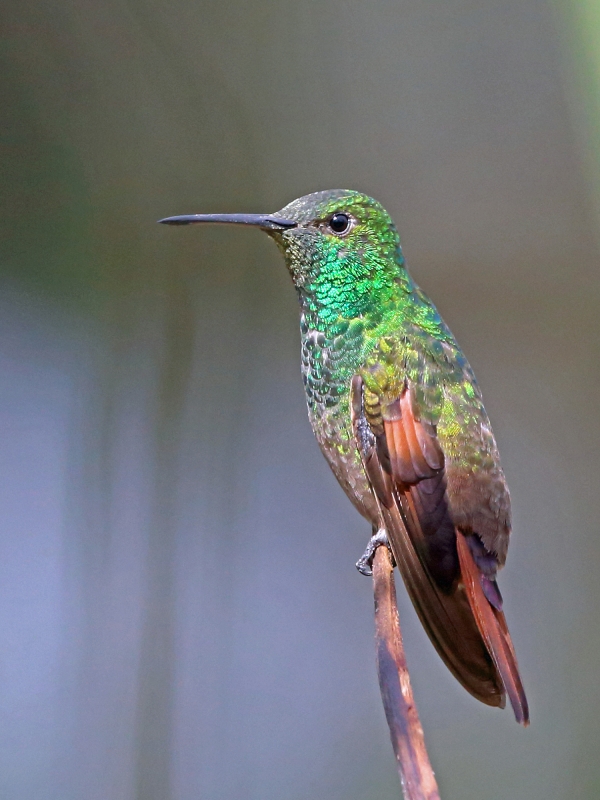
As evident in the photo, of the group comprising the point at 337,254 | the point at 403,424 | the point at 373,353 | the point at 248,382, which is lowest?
the point at 403,424

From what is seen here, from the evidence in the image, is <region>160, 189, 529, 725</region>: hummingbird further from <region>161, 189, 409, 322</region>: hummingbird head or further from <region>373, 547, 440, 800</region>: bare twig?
<region>373, 547, 440, 800</region>: bare twig

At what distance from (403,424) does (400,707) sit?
1.43 ft

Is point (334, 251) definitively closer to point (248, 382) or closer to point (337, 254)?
point (337, 254)

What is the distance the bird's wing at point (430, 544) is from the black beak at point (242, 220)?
33cm

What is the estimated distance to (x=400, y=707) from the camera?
75cm

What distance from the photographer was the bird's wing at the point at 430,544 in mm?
1032

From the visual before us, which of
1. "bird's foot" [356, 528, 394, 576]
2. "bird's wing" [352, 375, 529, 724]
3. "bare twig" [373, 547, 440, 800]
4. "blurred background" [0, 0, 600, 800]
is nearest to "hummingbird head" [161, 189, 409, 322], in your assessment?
"bird's wing" [352, 375, 529, 724]

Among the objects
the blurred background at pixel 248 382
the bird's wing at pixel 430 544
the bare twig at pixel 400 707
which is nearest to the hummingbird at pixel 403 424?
the bird's wing at pixel 430 544

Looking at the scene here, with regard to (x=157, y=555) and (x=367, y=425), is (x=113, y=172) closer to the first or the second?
(x=157, y=555)

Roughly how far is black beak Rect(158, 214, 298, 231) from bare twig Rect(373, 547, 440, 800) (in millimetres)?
606

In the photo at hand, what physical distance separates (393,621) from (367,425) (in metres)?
0.31

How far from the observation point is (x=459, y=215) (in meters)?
2.37

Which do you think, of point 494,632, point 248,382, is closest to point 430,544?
point 494,632

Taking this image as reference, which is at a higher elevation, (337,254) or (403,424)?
(337,254)
